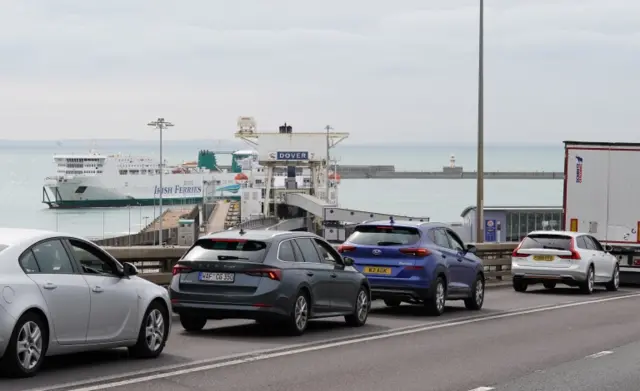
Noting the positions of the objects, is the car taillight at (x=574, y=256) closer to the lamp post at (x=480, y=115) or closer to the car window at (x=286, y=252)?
the lamp post at (x=480, y=115)

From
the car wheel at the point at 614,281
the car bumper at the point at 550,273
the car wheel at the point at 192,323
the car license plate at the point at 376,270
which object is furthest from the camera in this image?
the car wheel at the point at 614,281

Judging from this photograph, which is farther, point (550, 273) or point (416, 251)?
point (550, 273)

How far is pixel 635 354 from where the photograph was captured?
1439cm

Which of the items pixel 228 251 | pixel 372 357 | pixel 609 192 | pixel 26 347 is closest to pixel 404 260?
pixel 228 251

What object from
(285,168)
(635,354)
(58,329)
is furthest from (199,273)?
(285,168)

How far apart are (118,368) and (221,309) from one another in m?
3.24

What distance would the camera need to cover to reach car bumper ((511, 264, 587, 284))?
2669 centimetres

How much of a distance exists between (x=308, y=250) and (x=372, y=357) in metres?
2.99

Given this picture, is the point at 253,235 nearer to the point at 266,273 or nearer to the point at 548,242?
the point at 266,273

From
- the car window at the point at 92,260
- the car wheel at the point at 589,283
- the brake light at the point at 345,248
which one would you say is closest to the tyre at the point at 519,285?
the car wheel at the point at 589,283

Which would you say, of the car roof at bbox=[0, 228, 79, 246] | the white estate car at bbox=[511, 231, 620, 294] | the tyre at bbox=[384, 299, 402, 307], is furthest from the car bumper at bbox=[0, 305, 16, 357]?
the white estate car at bbox=[511, 231, 620, 294]

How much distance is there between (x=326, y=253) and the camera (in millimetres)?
16656

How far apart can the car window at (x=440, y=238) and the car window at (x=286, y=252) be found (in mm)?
4916

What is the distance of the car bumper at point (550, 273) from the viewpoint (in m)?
26.7
